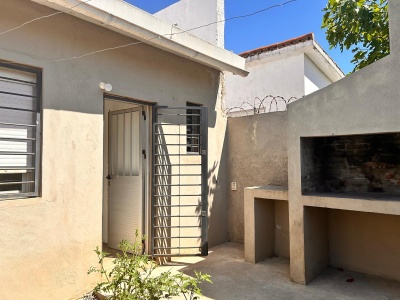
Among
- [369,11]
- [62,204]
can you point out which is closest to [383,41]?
[369,11]

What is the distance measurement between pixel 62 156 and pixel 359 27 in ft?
25.5

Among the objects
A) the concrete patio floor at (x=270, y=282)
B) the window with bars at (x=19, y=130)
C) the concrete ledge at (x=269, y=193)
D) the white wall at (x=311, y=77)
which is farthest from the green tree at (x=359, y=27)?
the window with bars at (x=19, y=130)

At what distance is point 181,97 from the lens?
7.55 m

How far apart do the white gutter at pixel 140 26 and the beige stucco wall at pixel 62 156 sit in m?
0.49

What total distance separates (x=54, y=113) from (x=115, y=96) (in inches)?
56.4

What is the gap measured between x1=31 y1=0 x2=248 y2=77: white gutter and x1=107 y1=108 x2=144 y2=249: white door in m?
1.92

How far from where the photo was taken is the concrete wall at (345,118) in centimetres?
451

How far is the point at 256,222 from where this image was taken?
6.87m

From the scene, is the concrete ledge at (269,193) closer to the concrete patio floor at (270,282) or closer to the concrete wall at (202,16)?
the concrete patio floor at (270,282)

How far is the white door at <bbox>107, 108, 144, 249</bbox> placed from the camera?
7223 mm

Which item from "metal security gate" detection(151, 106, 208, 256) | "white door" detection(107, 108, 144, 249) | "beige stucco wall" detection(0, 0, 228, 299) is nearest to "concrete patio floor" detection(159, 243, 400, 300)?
"metal security gate" detection(151, 106, 208, 256)

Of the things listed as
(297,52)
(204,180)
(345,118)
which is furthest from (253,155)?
(297,52)

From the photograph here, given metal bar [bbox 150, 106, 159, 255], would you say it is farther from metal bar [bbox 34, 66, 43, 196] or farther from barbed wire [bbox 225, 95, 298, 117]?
barbed wire [bbox 225, 95, 298, 117]

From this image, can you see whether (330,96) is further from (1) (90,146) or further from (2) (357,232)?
(1) (90,146)
